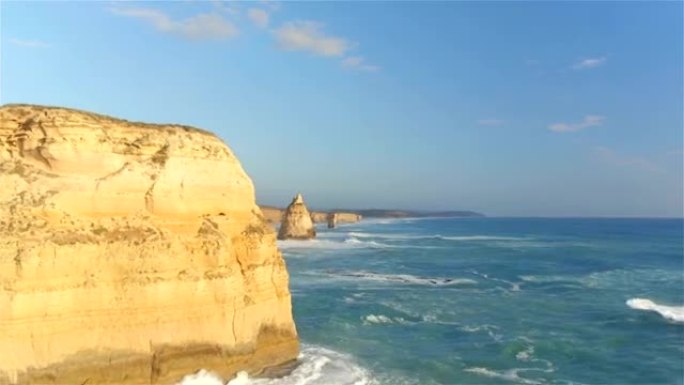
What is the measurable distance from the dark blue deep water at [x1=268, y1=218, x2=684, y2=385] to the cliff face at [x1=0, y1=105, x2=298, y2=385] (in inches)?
127

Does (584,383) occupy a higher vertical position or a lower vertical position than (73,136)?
lower

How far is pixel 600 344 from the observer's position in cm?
2578

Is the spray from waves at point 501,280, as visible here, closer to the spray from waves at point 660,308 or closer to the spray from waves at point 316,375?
the spray from waves at point 660,308

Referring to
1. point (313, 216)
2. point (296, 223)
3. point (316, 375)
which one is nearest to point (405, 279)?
point (316, 375)

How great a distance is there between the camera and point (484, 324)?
28859 millimetres

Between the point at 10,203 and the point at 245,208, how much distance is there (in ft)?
23.9

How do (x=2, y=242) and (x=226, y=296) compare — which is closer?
(x=2, y=242)

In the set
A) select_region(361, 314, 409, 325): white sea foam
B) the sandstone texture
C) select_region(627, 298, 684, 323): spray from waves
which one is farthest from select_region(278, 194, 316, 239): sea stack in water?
select_region(361, 314, 409, 325): white sea foam

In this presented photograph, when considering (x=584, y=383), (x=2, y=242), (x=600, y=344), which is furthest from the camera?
(x=600, y=344)

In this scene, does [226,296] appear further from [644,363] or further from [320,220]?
[320,220]

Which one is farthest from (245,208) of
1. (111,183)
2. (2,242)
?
(2,242)

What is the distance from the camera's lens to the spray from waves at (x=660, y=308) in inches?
1236

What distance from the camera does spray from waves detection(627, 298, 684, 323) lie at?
31.4 metres

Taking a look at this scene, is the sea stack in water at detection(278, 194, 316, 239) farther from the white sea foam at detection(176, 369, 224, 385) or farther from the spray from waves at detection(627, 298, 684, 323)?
the white sea foam at detection(176, 369, 224, 385)
